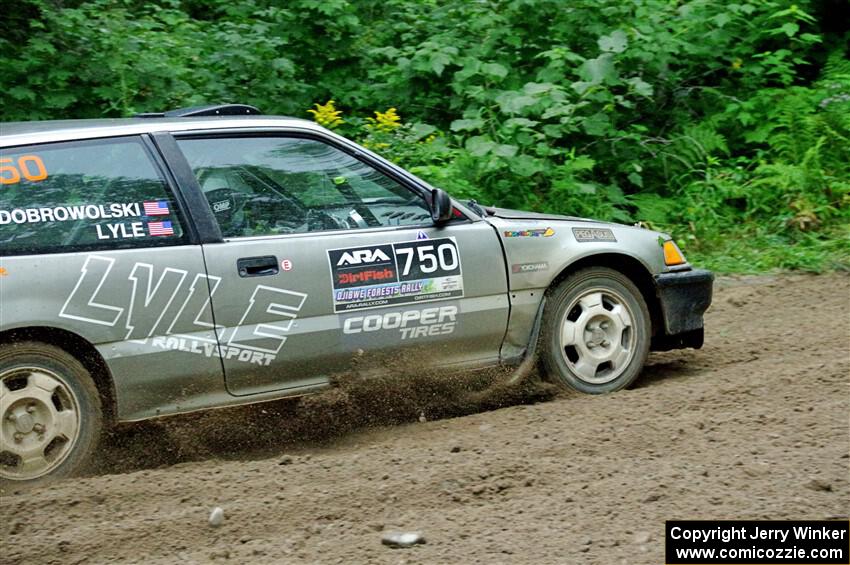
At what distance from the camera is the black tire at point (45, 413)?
15.3ft

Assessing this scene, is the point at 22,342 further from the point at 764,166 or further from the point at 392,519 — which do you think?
the point at 764,166

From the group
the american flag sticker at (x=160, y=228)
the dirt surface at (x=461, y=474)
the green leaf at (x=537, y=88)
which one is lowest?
the dirt surface at (x=461, y=474)

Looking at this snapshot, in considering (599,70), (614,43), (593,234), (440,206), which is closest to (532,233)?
(593,234)

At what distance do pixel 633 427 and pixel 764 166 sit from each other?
5.31m

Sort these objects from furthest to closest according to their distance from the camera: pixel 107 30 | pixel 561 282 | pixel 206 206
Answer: pixel 107 30, pixel 561 282, pixel 206 206

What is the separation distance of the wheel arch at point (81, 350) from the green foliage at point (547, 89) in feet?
13.8

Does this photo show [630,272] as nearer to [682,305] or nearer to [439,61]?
[682,305]

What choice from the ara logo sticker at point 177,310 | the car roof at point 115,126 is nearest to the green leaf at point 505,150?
the car roof at point 115,126

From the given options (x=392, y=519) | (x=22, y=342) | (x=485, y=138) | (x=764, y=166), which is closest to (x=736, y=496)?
(x=392, y=519)

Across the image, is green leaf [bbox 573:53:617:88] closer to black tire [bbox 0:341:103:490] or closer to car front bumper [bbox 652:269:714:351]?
car front bumper [bbox 652:269:714:351]

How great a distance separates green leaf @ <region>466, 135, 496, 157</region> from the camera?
8.82 meters

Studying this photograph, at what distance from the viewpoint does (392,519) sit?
423cm

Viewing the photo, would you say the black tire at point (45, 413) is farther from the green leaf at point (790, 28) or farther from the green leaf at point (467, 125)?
the green leaf at point (790, 28)

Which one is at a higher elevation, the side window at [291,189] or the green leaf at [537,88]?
the green leaf at [537,88]
